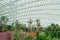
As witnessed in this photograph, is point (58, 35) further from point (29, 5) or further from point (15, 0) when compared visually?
point (29, 5)

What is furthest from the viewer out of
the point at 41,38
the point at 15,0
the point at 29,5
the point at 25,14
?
the point at 25,14

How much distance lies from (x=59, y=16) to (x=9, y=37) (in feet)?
124

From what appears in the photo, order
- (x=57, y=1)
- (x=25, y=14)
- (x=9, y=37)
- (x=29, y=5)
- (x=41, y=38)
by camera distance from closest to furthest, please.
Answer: (x=9, y=37) < (x=41, y=38) < (x=57, y=1) < (x=29, y=5) < (x=25, y=14)

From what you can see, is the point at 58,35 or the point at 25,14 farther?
the point at 25,14

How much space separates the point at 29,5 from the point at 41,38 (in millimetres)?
23571

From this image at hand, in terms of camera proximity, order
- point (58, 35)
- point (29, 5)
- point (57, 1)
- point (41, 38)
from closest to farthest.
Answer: point (41, 38) → point (58, 35) → point (57, 1) → point (29, 5)

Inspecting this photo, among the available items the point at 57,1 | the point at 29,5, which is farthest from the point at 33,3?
the point at 57,1

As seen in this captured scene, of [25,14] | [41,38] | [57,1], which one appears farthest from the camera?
[25,14]

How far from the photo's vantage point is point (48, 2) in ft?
130

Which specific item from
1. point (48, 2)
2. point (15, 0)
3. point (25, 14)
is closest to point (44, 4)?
point (48, 2)

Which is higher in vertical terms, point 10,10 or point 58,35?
point 10,10

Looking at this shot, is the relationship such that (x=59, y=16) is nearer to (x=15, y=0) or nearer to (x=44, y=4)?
(x=44, y=4)

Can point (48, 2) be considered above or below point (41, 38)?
above

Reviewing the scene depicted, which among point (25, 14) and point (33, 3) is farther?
point (25, 14)
